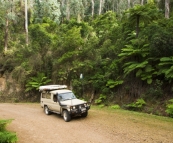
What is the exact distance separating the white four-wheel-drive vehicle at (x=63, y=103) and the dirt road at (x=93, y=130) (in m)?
0.53

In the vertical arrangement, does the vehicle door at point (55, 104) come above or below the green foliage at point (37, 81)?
below

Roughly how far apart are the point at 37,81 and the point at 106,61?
Answer: 859cm

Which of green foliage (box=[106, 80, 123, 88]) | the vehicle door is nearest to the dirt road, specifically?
the vehicle door


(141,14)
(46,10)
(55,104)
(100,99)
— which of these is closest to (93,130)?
(55,104)

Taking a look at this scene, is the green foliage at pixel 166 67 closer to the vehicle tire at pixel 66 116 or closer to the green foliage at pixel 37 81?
the vehicle tire at pixel 66 116

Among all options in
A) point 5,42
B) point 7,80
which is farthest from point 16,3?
point 7,80

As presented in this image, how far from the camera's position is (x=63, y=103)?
12.6m

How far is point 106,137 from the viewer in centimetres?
902

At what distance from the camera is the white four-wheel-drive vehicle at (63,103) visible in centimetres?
1207

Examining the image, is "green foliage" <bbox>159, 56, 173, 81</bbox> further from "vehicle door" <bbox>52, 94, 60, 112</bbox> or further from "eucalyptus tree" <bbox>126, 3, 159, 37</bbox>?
Answer: "vehicle door" <bbox>52, 94, 60, 112</bbox>

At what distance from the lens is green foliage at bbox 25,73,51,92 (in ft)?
72.4

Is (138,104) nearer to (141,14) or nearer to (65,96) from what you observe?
(65,96)

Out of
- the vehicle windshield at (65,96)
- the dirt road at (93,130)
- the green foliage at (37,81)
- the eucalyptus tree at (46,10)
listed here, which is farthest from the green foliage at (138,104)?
the eucalyptus tree at (46,10)

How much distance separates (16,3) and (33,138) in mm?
30499
